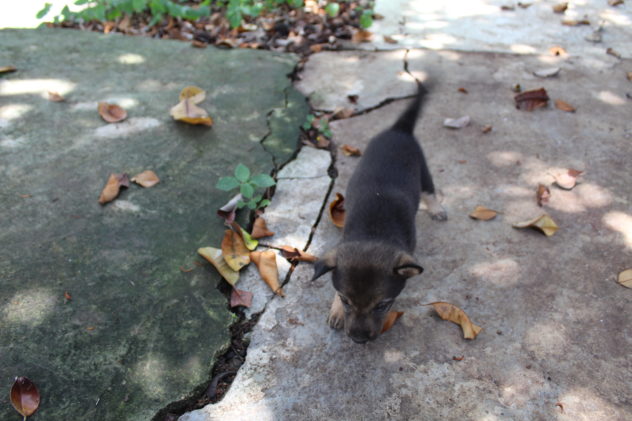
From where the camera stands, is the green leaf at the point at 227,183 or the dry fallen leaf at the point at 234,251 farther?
the green leaf at the point at 227,183

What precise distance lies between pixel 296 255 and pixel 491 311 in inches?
44.2

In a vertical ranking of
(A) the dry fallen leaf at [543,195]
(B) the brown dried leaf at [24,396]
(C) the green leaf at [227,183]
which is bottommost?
(B) the brown dried leaf at [24,396]

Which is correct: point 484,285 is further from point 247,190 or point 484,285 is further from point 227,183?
A: point 227,183

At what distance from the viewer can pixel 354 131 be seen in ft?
13.4

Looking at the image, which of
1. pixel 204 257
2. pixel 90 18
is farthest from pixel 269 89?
pixel 90 18

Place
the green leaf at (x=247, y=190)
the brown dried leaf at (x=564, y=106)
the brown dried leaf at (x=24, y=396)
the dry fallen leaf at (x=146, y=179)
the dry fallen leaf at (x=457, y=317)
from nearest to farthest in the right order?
the brown dried leaf at (x=24, y=396), the dry fallen leaf at (x=457, y=317), the green leaf at (x=247, y=190), the dry fallen leaf at (x=146, y=179), the brown dried leaf at (x=564, y=106)

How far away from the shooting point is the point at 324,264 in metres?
2.36

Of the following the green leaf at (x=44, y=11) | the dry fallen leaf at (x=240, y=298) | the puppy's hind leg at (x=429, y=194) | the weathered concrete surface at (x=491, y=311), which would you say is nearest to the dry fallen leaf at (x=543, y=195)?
the weathered concrete surface at (x=491, y=311)

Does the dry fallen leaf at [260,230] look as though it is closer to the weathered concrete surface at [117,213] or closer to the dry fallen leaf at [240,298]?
the weathered concrete surface at [117,213]

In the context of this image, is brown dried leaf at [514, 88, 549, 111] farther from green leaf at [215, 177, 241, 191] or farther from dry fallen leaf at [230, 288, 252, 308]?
dry fallen leaf at [230, 288, 252, 308]

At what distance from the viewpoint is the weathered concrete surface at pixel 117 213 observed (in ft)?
7.30

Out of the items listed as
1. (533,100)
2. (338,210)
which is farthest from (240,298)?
(533,100)

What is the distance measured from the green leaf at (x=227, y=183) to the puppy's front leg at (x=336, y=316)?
1.03 metres

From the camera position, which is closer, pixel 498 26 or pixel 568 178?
pixel 568 178
